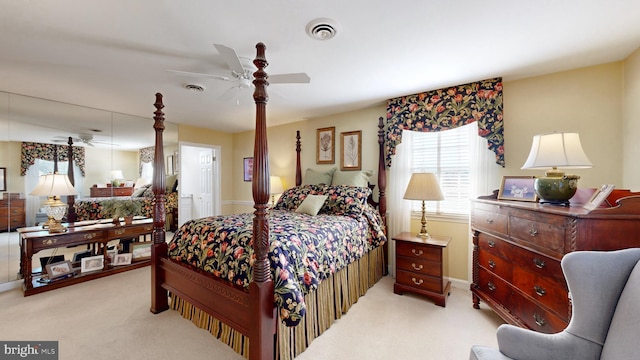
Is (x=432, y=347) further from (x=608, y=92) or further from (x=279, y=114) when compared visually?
(x=279, y=114)

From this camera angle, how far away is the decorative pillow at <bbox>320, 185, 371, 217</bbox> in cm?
289

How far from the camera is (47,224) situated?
3.13m

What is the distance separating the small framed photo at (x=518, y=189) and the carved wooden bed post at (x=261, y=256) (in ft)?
6.82

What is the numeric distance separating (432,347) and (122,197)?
4.41 metres

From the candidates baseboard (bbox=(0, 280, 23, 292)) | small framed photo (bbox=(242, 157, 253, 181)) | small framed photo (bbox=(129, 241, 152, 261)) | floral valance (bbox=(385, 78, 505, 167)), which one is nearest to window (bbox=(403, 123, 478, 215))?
floral valance (bbox=(385, 78, 505, 167))

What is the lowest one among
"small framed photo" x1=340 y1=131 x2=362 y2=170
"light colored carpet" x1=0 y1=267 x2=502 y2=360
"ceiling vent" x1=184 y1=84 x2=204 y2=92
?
"light colored carpet" x1=0 y1=267 x2=502 y2=360

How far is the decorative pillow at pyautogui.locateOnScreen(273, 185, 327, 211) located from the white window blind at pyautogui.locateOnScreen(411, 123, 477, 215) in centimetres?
128

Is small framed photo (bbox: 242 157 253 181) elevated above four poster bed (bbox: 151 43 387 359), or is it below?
above

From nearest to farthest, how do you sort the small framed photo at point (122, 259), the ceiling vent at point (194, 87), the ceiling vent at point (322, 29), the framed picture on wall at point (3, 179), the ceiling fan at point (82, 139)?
the ceiling vent at point (322, 29), the ceiling vent at point (194, 87), the framed picture on wall at point (3, 179), the ceiling fan at point (82, 139), the small framed photo at point (122, 259)

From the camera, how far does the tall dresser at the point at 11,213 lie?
2.90 meters

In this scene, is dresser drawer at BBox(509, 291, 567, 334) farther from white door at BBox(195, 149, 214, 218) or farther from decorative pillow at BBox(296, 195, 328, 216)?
white door at BBox(195, 149, 214, 218)

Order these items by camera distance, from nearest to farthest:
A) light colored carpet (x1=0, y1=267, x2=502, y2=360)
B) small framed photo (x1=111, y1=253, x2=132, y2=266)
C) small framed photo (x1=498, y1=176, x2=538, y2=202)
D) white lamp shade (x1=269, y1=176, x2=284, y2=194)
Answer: light colored carpet (x1=0, y1=267, x2=502, y2=360), small framed photo (x1=498, y1=176, x2=538, y2=202), small framed photo (x1=111, y1=253, x2=132, y2=266), white lamp shade (x1=269, y1=176, x2=284, y2=194)

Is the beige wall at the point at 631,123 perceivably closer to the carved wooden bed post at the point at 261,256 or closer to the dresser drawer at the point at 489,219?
the dresser drawer at the point at 489,219

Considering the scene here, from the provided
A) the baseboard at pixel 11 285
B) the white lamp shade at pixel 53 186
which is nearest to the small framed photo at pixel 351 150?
the white lamp shade at pixel 53 186
